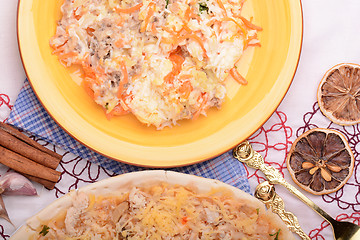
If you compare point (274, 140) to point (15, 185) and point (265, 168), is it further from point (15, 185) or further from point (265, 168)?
point (15, 185)

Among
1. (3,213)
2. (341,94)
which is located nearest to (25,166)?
(3,213)

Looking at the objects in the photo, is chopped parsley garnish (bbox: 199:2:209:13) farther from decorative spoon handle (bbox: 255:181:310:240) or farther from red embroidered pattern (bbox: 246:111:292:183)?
decorative spoon handle (bbox: 255:181:310:240)

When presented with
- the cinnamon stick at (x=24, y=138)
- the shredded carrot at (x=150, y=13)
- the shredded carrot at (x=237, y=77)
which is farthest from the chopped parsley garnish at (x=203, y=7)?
the cinnamon stick at (x=24, y=138)

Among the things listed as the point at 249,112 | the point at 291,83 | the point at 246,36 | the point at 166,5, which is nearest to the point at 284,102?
the point at 291,83

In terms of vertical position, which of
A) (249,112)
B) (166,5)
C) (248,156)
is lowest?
(248,156)

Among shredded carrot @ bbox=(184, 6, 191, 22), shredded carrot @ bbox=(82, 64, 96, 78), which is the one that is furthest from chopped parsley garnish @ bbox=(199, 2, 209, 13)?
shredded carrot @ bbox=(82, 64, 96, 78)

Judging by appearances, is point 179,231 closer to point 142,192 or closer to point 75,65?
point 142,192
